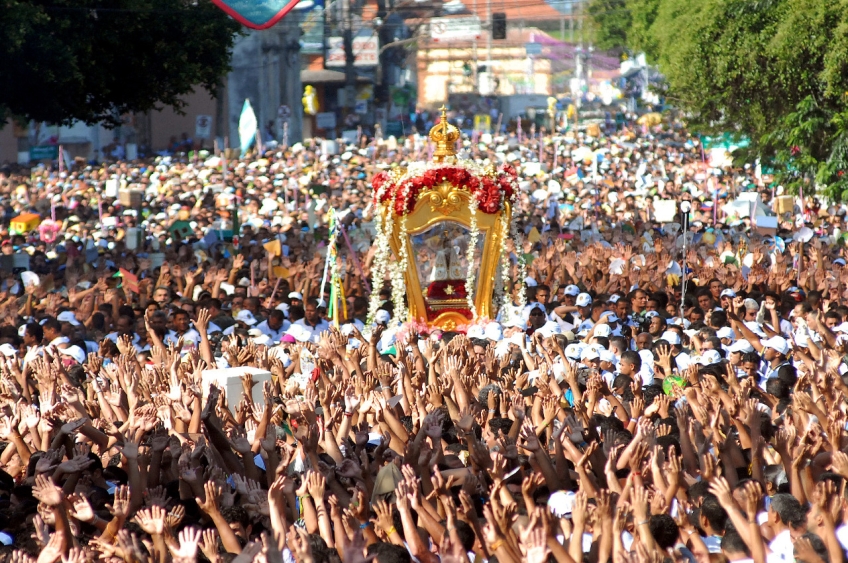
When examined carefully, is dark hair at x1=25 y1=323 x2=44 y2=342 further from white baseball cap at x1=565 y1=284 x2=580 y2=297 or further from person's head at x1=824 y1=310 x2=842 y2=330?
person's head at x1=824 y1=310 x2=842 y2=330

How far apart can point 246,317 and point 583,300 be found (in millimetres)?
3260

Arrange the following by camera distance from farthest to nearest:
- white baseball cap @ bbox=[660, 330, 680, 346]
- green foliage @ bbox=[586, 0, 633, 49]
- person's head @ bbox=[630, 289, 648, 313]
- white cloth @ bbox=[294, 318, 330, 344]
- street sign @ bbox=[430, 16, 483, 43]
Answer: street sign @ bbox=[430, 16, 483, 43]
green foliage @ bbox=[586, 0, 633, 49]
person's head @ bbox=[630, 289, 648, 313]
white cloth @ bbox=[294, 318, 330, 344]
white baseball cap @ bbox=[660, 330, 680, 346]

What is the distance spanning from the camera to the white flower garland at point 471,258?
12.8 m

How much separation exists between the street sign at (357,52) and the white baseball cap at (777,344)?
54484 mm

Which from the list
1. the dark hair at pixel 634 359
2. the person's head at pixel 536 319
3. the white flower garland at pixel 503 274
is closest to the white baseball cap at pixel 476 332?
the person's head at pixel 536 319

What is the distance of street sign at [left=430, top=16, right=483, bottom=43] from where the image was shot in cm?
7531

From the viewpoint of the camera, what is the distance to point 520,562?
468 centimetres

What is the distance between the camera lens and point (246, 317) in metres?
11.8

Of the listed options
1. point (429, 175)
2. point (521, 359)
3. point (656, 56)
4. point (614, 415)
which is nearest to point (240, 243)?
point (429, 175)

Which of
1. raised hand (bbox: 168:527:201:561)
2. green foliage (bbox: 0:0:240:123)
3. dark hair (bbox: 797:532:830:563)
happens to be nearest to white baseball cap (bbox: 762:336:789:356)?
dark hair (bbox: 797:532:830:563)

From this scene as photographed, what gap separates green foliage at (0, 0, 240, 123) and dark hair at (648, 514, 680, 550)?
12.5 meters

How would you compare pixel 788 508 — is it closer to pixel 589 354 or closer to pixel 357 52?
pixel 589 354

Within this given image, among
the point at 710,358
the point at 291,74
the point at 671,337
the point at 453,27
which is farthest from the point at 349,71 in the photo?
the point at 710,358

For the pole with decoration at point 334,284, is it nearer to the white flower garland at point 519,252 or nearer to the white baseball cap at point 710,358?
the white flower garland at point 519,252
